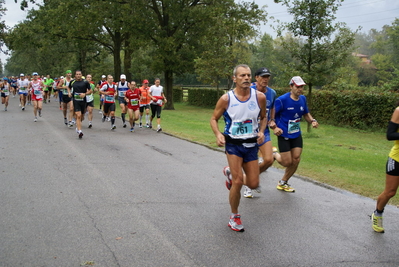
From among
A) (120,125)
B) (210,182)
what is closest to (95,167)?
(210,182)

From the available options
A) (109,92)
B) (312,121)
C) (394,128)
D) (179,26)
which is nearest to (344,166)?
(312,121)

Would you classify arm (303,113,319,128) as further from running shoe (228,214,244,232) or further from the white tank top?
running shoe (228,214,244,232)

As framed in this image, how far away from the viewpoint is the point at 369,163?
1087cm

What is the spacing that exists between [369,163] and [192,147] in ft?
16.1

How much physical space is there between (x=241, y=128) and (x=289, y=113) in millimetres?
2078

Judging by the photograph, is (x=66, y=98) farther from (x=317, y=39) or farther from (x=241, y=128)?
(x=241, y=128)

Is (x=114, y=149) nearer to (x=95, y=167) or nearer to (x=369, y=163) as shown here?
(x=95, y=167)

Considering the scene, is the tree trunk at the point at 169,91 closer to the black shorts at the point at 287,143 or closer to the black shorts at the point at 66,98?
the black shorts at the point at 66,98

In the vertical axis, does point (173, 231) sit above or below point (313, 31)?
below

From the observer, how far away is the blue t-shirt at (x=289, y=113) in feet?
23.8

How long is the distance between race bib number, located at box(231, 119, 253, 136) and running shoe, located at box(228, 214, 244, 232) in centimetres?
103

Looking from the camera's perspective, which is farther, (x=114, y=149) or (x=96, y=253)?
(x=114, y=149)

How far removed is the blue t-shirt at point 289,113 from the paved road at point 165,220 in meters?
1.07

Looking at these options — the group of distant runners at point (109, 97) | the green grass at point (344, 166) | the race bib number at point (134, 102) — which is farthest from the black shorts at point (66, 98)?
the green grass at point (344, 166)
